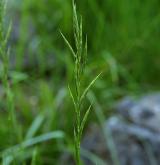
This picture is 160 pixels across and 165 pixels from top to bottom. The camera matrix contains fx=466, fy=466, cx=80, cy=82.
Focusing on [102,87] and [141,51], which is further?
[141,51]

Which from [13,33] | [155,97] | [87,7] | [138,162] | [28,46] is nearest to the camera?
[138,162]

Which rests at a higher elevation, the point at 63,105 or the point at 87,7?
the point at 87,7

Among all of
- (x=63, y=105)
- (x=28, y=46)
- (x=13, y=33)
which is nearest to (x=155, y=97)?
(x=63, y=105)

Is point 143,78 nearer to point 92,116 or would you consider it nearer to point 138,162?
point 92,116

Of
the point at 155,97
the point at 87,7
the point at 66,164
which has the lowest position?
the point at 66,164

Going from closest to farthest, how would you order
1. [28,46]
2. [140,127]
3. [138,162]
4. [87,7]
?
[138,162] → [140,127] → [87,7] → [28,46]

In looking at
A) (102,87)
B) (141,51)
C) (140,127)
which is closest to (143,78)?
(141,51)
